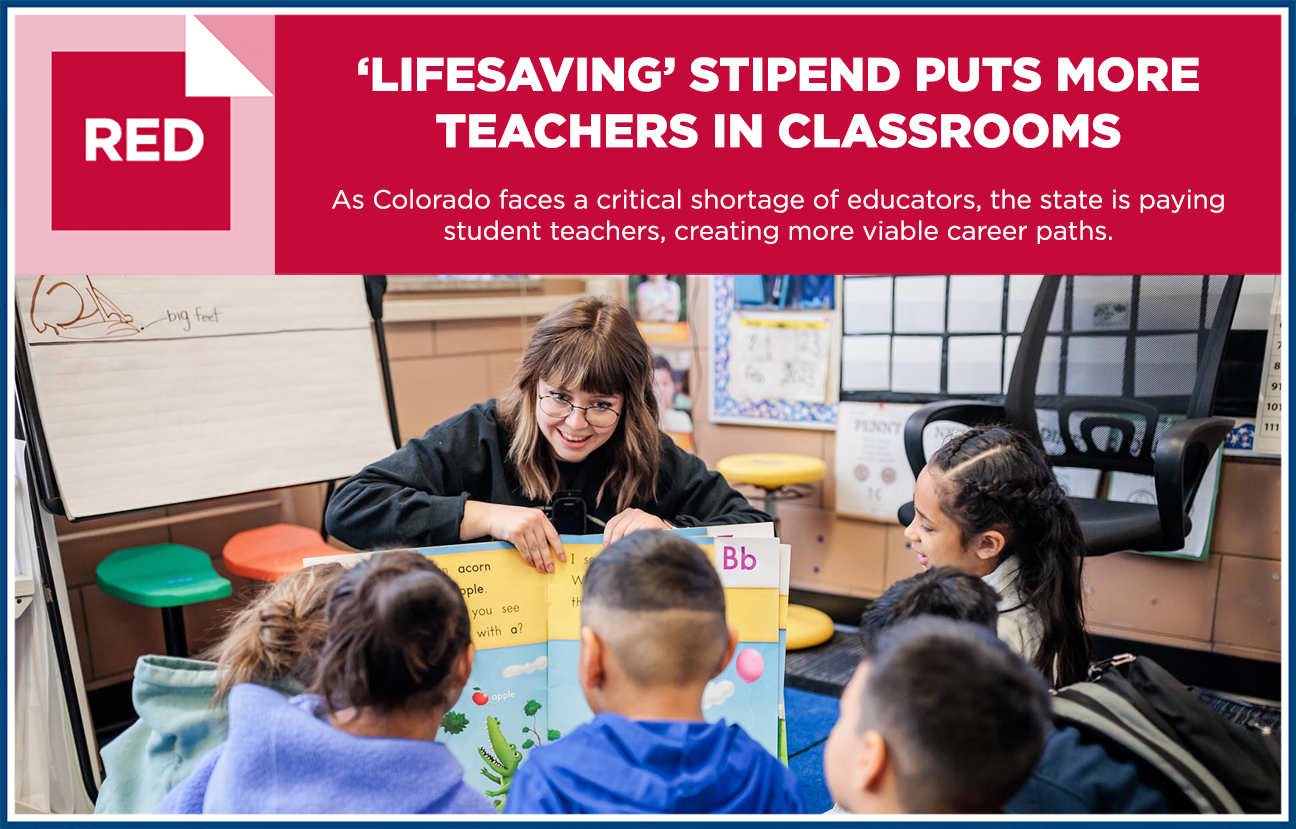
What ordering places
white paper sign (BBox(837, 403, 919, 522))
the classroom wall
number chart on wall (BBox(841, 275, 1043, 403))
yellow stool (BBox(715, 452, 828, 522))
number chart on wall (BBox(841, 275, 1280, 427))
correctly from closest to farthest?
number chart on wall (BBox(841, 275, 1280, 427)) → the classroom wall → number chart on wall (BBox(841, 275, 1043, 403)) → yellow stool (BBox(715, 452, 828, 522)) → white paper sign (BBox(837, 403, 919, 522))

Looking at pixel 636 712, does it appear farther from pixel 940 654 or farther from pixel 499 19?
pixel 499 19

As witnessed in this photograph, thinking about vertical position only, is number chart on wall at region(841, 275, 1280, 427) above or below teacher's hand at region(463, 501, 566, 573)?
above

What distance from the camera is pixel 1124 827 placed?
3.33 feet

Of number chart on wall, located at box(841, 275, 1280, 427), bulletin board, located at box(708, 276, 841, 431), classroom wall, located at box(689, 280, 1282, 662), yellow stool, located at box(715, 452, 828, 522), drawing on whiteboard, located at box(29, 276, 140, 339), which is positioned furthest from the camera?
bulletin board, located at box(708, 276, 841, 431)

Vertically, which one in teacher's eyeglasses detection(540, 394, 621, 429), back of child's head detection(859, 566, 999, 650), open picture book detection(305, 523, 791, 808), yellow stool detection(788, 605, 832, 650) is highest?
teacher's eyeglasses detection(540, 394, 621, 429)

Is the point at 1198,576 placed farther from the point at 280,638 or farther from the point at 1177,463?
the point at 280,638

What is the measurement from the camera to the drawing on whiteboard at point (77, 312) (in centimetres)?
212

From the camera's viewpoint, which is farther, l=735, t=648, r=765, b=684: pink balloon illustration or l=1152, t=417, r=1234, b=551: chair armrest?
l=1152, t=417, r=1234, b=551: chair armrest

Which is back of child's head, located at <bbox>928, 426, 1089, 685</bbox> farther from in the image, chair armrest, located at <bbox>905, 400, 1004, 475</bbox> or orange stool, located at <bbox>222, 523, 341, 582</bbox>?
orange stool, located at <bbox>222, 523, 341, 582</bbox>

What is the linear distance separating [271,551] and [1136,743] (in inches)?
79.7

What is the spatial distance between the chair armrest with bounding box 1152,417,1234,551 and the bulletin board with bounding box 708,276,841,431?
48.2 inches

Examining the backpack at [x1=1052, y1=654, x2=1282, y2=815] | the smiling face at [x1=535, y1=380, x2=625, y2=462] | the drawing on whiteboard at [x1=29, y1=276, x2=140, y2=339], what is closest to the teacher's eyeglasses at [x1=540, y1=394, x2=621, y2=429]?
the smiling face at [x1=535, y1=380, x2=625, y2=462]

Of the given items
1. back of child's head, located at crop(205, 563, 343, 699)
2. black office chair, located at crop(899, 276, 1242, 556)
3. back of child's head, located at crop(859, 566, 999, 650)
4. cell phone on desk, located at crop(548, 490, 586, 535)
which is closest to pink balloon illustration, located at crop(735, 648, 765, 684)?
back of child's head, located at crop(859, 566, 999, 650)

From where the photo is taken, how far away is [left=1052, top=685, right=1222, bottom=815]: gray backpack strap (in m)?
1.03
